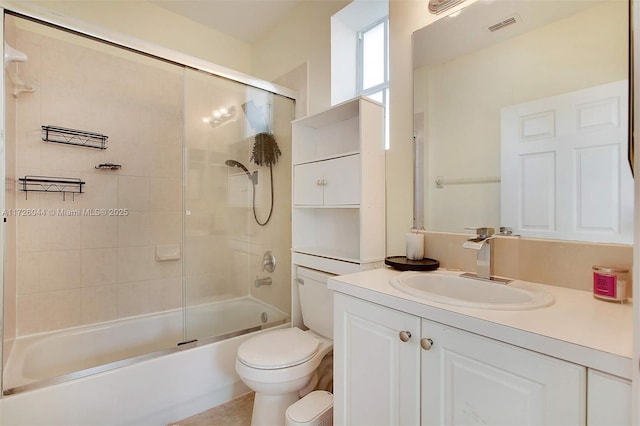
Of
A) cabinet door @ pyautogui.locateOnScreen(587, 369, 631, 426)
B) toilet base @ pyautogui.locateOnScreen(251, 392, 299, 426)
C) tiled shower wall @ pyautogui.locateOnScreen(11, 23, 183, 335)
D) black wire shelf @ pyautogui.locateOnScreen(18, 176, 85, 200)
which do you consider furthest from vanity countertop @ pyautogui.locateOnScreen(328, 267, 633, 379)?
black wire shelf @ pyautogui.locateOnScreen(18, 176, 85, 200)

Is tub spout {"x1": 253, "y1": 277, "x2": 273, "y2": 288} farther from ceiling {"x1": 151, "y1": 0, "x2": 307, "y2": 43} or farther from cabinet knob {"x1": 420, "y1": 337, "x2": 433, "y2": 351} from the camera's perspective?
ceiling {"x1": 151, "y1": 0, "x2": 307, "y2": 43}

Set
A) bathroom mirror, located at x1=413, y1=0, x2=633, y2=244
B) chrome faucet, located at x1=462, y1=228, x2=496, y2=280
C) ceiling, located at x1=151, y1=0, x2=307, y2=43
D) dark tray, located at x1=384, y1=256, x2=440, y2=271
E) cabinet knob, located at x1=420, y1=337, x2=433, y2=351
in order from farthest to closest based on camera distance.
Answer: ceiling, located at x1=151, y1=0, x2=307, y2=43 → dark tray, located at x1=384, y1=256, x2=440, y2=271 → chrome faucet, located at x1=462, y1=228, x2=496, y2=280 → bathroom mirror, located at x1=413, y1=0, x2=633, y2=244 → cabinet knob, located at x1=420, y1=337, x2=433, y2=351

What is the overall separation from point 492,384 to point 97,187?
2518 millimetres

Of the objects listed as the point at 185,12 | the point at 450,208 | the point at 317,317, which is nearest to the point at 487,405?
the point at 450,208

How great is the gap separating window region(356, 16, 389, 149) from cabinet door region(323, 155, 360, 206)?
24.4 inches

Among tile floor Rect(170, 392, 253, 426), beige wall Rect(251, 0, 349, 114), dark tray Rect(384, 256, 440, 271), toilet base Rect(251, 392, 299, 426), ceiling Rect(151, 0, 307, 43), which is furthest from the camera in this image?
ceiling Rect(151, 0, 307, 43)

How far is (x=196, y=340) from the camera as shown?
1817 millimetres

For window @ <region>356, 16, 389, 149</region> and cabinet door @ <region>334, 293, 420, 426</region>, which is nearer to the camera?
cabinet door @ <region>334, 293, 420, 426</region>

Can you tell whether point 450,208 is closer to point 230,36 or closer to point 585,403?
point 585,403

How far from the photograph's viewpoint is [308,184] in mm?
1860

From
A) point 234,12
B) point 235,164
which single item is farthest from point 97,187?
point 234,12

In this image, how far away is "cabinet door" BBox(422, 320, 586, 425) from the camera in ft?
2.08

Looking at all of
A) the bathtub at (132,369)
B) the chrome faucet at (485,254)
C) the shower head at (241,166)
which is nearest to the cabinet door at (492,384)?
the chrome faucet at (485,254)

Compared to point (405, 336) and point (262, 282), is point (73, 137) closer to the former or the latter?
point (262, 282)
